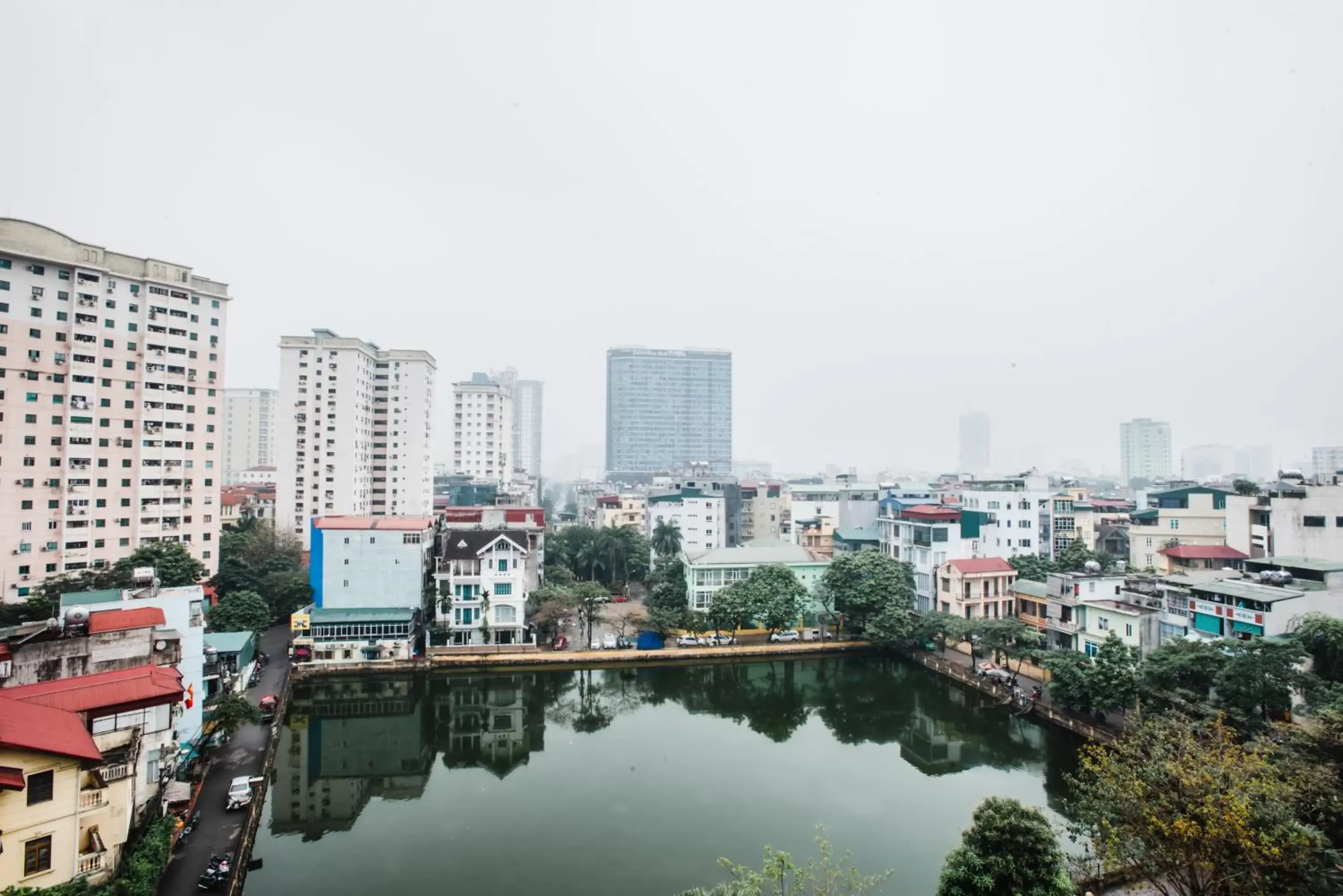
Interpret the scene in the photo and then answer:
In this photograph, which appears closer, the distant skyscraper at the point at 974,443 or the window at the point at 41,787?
the window at the point at 41,787

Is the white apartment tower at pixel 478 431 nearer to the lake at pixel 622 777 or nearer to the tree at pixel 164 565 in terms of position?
the tree at pixel 164 565

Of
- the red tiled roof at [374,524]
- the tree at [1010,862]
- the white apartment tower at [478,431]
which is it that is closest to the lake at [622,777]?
the tree at [1010,862]

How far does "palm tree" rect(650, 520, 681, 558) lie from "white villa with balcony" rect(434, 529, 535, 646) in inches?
439

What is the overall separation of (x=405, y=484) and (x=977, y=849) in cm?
3949

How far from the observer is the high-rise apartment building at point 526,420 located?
4013 inches

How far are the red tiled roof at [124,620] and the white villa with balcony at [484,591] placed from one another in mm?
11362

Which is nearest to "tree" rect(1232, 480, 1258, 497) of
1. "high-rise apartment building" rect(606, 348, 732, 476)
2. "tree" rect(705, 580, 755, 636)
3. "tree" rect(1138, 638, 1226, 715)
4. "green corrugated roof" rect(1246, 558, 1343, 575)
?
"green corrugated roof" rect(1246, 558, 1343, 575)

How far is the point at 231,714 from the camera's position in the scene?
46.5ft

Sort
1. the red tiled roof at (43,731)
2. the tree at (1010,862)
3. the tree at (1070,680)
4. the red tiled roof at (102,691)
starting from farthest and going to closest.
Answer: the tree at (1070,680), the red tiled roof at (102,691), the tree at (1010,862), the red tiled roof at (43,731)

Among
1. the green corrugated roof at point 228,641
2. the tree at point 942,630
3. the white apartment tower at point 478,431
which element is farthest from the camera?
the white apartment tower at point 478,431

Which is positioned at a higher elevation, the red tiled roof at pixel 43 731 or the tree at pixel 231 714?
the red tiled roof at pixel 43 731

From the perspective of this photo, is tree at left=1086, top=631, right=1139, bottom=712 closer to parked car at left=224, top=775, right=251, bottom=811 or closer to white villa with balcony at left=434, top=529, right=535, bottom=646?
white villa with balcony at left=434, top=529, right=535, bottom=646

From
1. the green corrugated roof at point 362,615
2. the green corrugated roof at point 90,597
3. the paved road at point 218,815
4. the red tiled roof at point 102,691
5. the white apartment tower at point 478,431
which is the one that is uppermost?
the white apartment tower at point 478,431

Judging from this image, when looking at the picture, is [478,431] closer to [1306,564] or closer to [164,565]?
[164,565]
